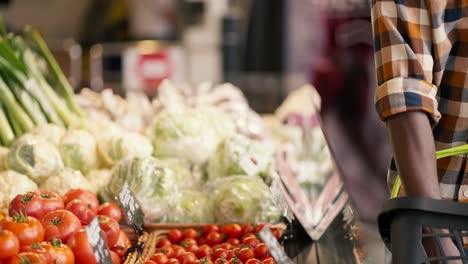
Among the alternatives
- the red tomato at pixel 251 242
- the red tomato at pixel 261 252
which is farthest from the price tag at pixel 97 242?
the red tomato at pixel 251 242

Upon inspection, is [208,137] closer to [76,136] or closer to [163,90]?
[76,136]

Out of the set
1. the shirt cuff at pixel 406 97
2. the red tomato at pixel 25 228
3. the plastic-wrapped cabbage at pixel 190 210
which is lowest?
the plastic-wrapped cabbage at pixel 190 210

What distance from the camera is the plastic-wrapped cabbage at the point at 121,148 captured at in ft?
11.0

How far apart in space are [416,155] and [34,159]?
178 centimetres

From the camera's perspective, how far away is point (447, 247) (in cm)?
168

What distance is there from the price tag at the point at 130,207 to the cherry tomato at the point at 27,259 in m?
0.48

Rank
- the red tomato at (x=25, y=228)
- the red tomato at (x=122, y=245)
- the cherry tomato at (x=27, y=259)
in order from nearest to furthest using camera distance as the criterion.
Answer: the cherry tomato at (x=27, y=259), the red tomato at (x=25, y=228), the red tomato at (x=122, y=245)

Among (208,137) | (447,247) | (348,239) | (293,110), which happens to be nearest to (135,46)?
(293,110)

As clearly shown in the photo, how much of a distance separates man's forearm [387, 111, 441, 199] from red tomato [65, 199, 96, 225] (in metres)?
1.09

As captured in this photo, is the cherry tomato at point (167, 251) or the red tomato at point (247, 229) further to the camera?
the red tomato at point (247, 229)

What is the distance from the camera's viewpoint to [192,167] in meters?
3.53

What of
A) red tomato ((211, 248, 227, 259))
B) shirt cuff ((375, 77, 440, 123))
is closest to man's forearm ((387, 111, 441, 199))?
shirt cuff ((375, 77, 440, 123))

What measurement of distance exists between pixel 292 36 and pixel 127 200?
24.2ft

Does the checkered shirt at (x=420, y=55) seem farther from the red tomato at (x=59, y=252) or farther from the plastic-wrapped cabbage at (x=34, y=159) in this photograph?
the plastic-wrapped cabbage at (x=34, y=159)
